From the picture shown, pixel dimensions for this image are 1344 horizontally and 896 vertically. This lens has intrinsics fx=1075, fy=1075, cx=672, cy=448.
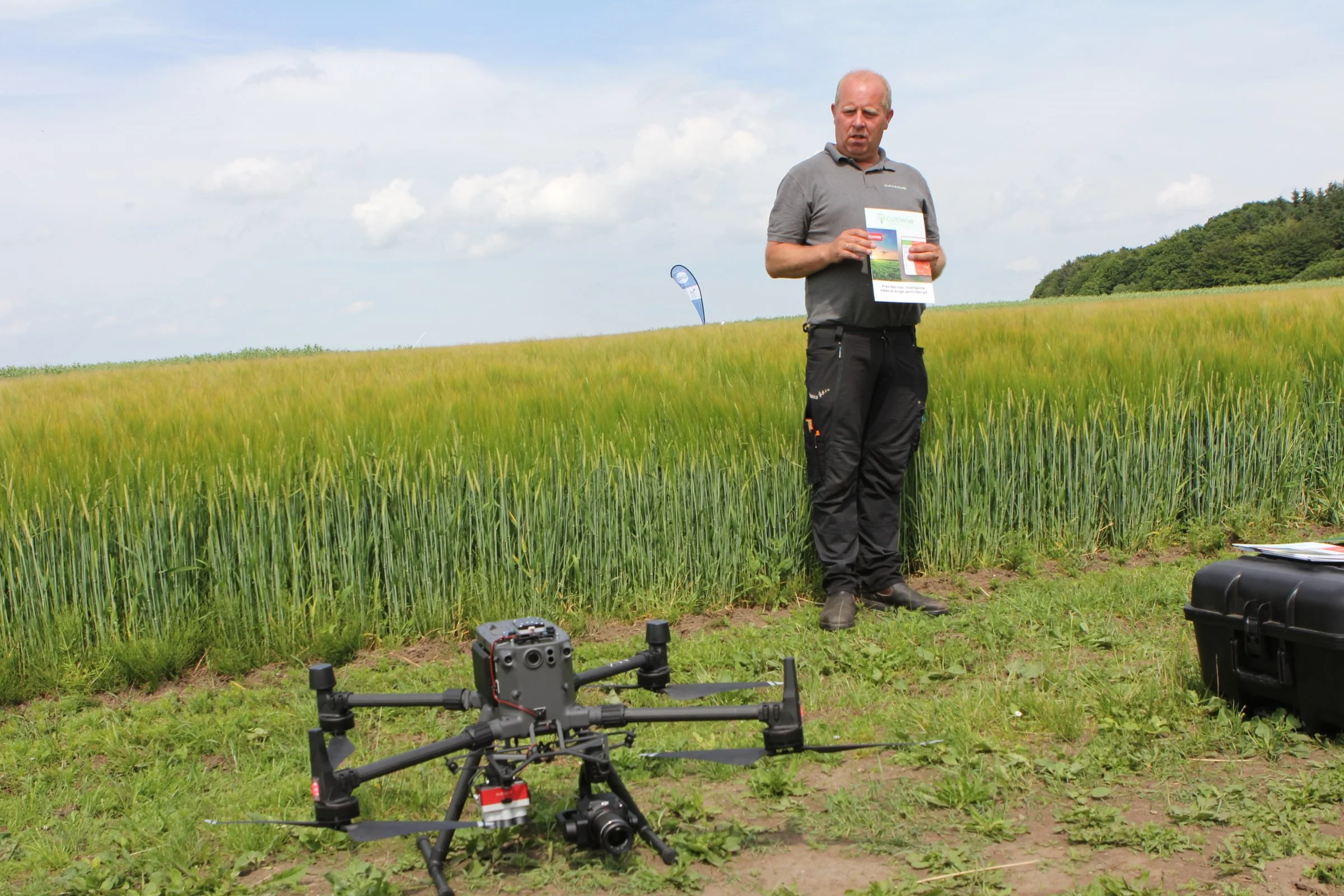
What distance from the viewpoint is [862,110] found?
14.7 ft

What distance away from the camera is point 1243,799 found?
2.78m

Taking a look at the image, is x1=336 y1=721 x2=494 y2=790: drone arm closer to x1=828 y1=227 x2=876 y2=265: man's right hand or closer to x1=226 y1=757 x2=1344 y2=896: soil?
x1=226 y1=757 x2=1344 y2=896: soil

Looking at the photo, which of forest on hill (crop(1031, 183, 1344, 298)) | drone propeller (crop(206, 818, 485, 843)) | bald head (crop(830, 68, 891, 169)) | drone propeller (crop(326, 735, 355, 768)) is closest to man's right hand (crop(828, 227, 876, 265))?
bald head (crop(830, 68, 891, 169))

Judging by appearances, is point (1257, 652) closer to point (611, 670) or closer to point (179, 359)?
point (611, 670)

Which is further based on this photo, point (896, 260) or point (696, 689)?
point (896, 260)

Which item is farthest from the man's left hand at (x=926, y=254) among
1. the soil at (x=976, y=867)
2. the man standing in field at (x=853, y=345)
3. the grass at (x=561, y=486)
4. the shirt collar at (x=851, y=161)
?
the soil at (x=976, y=867)

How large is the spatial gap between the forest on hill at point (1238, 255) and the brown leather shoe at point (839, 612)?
52117mm

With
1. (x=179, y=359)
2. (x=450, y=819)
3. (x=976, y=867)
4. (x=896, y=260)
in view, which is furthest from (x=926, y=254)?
(x=179, y=359)

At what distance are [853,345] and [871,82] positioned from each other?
1.10 meters

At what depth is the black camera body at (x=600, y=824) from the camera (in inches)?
93.9

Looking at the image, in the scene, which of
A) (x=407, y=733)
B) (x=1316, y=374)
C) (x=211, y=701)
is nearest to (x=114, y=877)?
(x=407, y=733)

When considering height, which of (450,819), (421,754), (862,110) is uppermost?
(862,110)

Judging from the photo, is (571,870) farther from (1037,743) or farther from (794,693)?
(1037,743)

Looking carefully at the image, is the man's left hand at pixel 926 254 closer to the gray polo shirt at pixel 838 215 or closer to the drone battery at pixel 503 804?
the gray polo shirt at pixel 838 215
